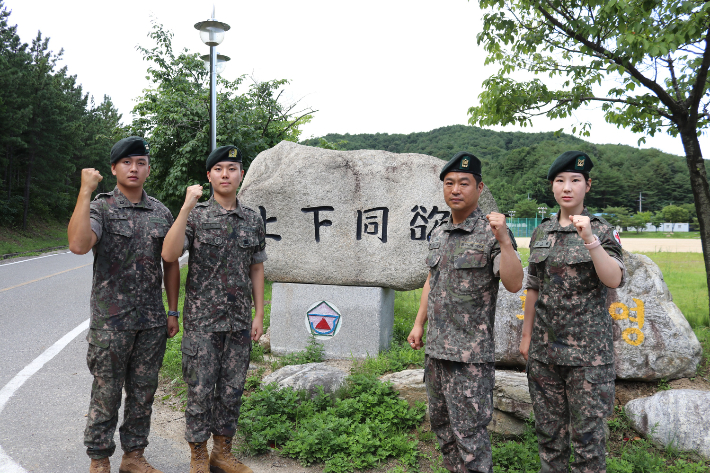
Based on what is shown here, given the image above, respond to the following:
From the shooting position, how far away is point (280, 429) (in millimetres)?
3516

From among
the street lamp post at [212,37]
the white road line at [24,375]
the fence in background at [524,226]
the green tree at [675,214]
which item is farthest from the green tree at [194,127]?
the green tree at [675,214]

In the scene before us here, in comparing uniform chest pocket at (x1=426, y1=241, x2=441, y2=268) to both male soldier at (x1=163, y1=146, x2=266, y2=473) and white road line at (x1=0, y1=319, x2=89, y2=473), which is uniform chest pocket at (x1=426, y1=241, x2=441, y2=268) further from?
white road line at (x1=0, y1=319, x2=89, y2=473)

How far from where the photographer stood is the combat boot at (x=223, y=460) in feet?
9.86

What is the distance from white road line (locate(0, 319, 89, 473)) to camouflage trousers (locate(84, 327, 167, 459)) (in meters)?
0.73

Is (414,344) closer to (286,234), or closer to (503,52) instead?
(286,234)

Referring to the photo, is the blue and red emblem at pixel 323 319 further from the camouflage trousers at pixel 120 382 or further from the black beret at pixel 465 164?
the black beret at pixel 465 164

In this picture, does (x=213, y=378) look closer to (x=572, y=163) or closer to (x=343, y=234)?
(x=572, y=163)

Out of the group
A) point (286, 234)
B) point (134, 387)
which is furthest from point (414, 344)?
point (286, 234)

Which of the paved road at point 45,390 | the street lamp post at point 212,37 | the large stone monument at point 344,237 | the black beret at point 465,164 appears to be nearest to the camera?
the black beret at point 465,164

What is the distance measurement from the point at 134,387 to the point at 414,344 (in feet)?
5.32

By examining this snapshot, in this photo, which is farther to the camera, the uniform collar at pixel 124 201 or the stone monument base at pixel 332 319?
the stone monument base at pixel 332 319

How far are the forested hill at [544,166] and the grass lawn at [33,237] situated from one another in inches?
715

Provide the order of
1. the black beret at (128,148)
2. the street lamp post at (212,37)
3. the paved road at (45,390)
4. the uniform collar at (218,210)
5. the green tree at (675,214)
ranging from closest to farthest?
the black beret at (128,148), the uniform collar at (218,210), the paved road at (45,390), the street lamp post at (212,37), the green tree at (675,214)

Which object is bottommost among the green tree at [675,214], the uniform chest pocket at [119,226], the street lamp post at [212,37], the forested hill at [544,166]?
the uniform chest pocket at [119,226]
